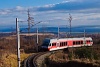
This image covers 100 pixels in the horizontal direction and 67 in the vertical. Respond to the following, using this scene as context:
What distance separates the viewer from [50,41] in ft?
176

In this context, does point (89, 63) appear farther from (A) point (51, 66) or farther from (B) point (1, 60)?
(B) point (1, 60)

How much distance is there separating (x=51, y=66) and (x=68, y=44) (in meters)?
25.6

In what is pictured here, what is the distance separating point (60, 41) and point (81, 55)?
14.7m

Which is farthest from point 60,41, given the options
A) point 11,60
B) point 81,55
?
point 11,60

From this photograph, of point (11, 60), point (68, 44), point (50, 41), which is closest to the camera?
point (11, 60)

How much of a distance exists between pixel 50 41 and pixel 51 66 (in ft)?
60.5

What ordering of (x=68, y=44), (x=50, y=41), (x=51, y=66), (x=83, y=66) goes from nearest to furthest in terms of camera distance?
(x=83, y=66) < (x=51, y=66) < (x=50, y=41) < (x=68, y=44)

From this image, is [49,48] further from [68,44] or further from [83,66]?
[83,66]

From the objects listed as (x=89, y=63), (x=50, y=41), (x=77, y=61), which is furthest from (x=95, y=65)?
(x=50, y=41)

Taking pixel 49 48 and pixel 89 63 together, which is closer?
pixel 89 63

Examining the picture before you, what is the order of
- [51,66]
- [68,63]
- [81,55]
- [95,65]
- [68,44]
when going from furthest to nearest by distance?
[68,44] < [81,55] < [51,66] < [68,63] < [95,65]

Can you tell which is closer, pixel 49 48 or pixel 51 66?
pixel 51 66

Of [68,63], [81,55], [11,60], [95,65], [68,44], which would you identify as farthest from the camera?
[68,44]

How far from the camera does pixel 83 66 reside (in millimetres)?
30219
